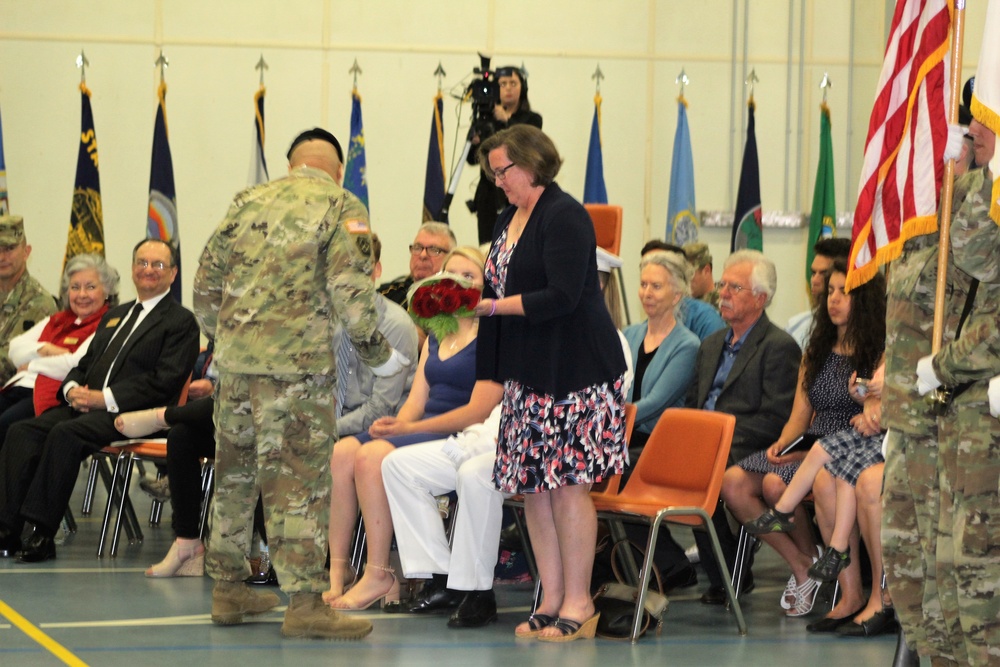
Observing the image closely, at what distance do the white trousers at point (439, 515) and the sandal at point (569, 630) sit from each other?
0.36 m

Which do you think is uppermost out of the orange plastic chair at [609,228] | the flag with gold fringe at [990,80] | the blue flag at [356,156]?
the blue flag at [356,156]

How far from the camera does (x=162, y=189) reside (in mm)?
9234

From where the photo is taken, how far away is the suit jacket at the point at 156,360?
232 inches

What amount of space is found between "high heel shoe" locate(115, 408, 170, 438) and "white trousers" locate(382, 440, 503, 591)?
156 centimetres

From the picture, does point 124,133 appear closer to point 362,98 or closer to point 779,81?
point 362,98

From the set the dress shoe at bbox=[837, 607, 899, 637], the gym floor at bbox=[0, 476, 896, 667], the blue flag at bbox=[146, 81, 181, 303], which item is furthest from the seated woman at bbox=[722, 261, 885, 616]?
the blue flag at bbox=[146, 81, 181, 303]

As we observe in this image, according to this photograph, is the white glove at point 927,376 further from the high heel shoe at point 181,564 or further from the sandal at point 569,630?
the high heel shoe at point 181,564

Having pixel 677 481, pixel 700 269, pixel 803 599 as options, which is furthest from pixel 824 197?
pixel 677 481

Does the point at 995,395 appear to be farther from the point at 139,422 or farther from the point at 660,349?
the point at 139,422

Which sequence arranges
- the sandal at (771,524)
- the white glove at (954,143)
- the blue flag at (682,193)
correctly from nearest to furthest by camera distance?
the white glove at (954,143), the sandal at (771,524), the blue flag at (682,193)

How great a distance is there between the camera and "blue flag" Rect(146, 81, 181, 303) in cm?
916

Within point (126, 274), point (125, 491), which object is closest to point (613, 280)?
point (125, 491)

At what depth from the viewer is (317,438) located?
4125 millimetres

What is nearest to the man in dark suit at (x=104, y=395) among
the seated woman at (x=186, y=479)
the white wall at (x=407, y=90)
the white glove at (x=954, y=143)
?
the seated woman at (x=186, y=479)
